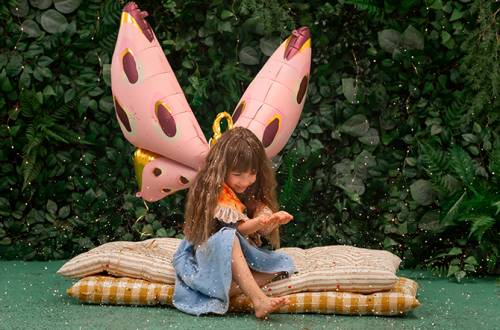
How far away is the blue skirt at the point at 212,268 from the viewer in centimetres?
425

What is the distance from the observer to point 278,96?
4.99 metres

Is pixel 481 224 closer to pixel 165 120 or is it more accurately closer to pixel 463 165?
pixel 463 165

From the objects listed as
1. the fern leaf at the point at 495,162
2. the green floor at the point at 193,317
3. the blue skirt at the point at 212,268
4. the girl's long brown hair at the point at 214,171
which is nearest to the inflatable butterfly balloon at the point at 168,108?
the girl's long brown hair at the point at 214,171

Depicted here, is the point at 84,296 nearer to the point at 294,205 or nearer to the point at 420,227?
the point at 294,205

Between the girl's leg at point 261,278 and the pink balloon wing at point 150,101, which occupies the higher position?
the pink balloon wing at point 150,101

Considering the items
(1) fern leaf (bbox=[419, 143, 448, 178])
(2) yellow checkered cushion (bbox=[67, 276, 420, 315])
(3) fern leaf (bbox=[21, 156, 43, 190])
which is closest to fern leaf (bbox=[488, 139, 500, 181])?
(1) fern leaf (bbox=[419, 143, 448, 178])

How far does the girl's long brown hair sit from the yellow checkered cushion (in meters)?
0.30

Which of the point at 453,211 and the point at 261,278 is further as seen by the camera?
the point at 453,211

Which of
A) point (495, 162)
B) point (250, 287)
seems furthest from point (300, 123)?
point (250, 287)

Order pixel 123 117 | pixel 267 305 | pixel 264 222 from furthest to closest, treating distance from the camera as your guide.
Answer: pixel 123 117 < pixel 264 222 < pixel 267 305

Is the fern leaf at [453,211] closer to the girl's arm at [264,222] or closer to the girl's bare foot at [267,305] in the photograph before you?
the girl's arm at [264,222]

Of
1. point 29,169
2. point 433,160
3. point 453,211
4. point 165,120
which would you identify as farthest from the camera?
point 29,169

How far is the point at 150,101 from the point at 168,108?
90 millimetres

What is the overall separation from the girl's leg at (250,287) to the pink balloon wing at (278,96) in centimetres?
81
